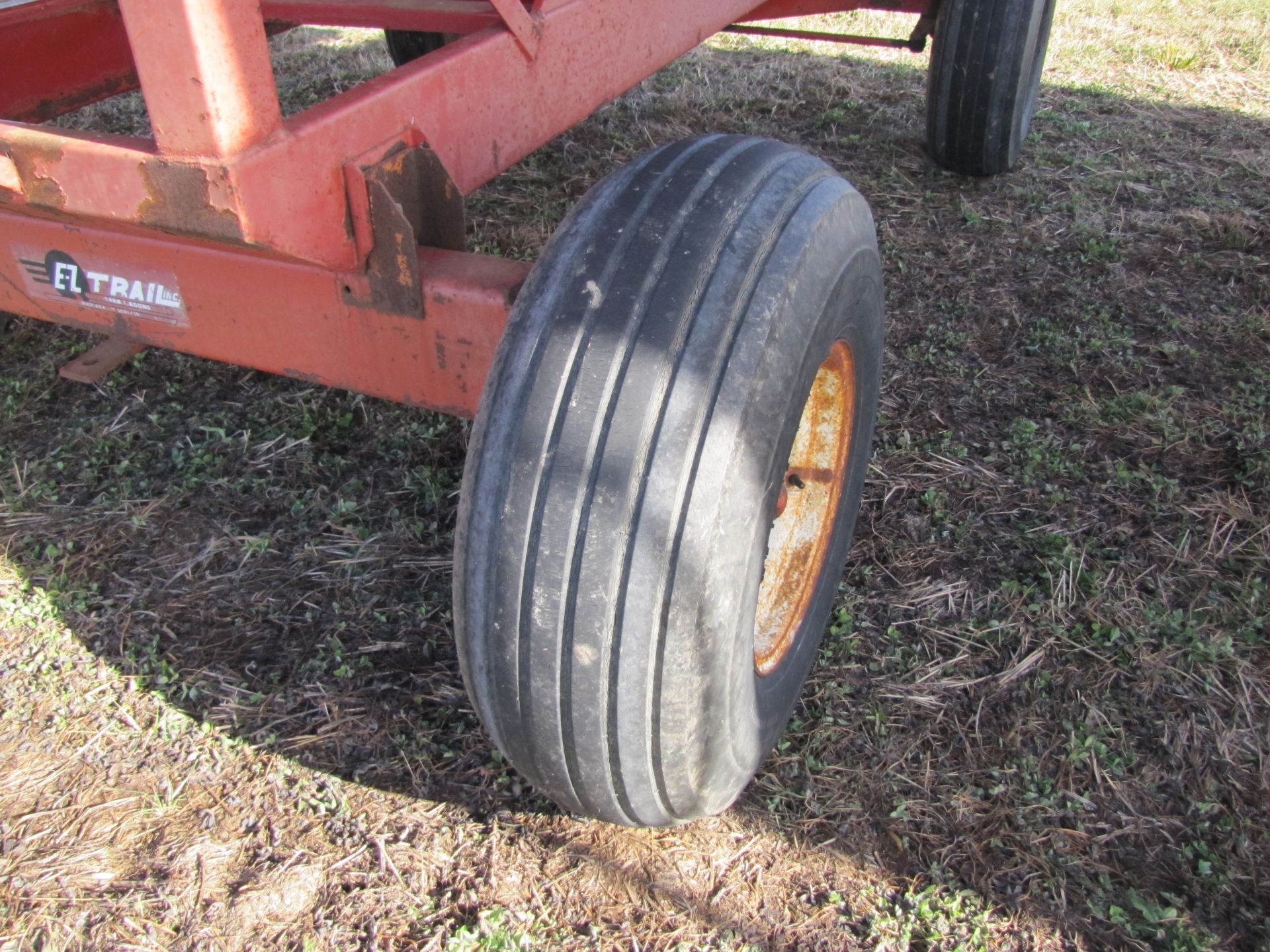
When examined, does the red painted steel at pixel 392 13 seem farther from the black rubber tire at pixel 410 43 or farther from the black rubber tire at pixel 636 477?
the black rubber tire at pixel 410 43

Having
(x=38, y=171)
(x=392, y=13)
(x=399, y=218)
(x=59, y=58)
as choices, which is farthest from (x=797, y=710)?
(x=59, y=58)

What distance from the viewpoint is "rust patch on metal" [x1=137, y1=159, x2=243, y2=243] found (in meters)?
1.22

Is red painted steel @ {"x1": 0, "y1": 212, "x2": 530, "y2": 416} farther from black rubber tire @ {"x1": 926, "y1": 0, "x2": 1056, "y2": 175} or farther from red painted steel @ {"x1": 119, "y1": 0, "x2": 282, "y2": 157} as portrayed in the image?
black rubber tire @ {"x1": 926, "y1": 0, "x2": 1056, "y2": 175}

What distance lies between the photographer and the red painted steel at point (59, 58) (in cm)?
228

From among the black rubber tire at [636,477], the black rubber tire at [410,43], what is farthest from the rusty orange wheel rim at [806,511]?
the black rubber tire at [410,43]

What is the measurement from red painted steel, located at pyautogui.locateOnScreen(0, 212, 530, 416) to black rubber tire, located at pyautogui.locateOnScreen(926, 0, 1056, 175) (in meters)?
2.86

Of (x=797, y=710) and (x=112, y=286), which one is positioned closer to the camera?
(x=112, y=286)

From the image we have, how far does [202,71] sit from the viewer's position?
115 cm

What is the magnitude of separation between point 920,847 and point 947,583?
71cm

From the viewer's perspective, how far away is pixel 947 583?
2.33 m

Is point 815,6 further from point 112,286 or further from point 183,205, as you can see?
point 183,205

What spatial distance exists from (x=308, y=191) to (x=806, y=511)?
1171mm

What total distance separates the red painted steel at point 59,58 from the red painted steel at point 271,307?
0.82m

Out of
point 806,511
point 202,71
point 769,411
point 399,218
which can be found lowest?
point 806,511
